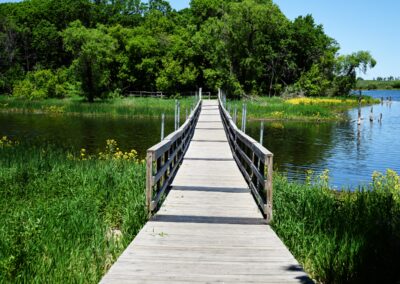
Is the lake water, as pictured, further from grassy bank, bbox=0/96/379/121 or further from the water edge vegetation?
the water edge vegetation

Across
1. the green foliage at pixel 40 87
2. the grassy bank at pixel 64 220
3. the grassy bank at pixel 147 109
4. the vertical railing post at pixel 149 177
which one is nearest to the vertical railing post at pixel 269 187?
the vertical railing post at pixel 149 177

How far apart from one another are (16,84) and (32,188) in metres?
60.3

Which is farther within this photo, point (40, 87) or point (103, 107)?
point (40, 87)

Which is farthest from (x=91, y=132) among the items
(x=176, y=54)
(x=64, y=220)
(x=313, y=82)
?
(x=313, y=82)

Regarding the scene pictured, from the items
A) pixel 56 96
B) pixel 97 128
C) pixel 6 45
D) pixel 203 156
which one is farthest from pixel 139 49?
pixel 203 156

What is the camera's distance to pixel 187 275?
15.7 feet

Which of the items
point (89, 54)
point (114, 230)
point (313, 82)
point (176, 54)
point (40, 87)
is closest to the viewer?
point (114, 230)

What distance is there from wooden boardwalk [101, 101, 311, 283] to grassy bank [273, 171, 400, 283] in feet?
1.42

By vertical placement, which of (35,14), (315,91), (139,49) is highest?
(35,14)

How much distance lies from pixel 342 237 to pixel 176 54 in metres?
61.3

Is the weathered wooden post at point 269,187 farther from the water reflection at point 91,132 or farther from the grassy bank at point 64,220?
the water reflection at point 91,132

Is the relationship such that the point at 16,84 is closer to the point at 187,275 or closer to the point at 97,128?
the point at 97,128

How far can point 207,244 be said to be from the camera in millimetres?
5914

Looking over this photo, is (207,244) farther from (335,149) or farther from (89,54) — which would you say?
(89,54)
